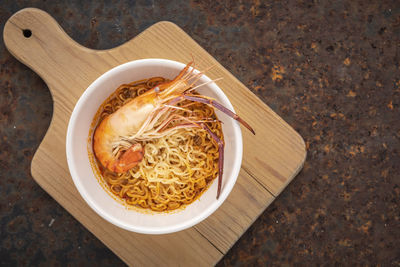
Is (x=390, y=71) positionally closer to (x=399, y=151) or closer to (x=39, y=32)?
(x=399, y=151)

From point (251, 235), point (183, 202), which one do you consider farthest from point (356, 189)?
point (183, 202)

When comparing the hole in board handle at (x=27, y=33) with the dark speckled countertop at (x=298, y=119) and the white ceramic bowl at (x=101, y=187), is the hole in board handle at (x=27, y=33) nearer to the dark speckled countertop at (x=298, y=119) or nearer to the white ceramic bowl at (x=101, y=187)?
the dark speckled countertop at (x=298, y=119)

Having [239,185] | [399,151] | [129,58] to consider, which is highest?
[129,58]

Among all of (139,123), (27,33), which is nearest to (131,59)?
(139,123)

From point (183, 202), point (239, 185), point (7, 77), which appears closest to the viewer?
point (183, 202)

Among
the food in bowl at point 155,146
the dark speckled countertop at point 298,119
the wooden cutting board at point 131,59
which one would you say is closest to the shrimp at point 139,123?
the food in bowl at point 155,146
